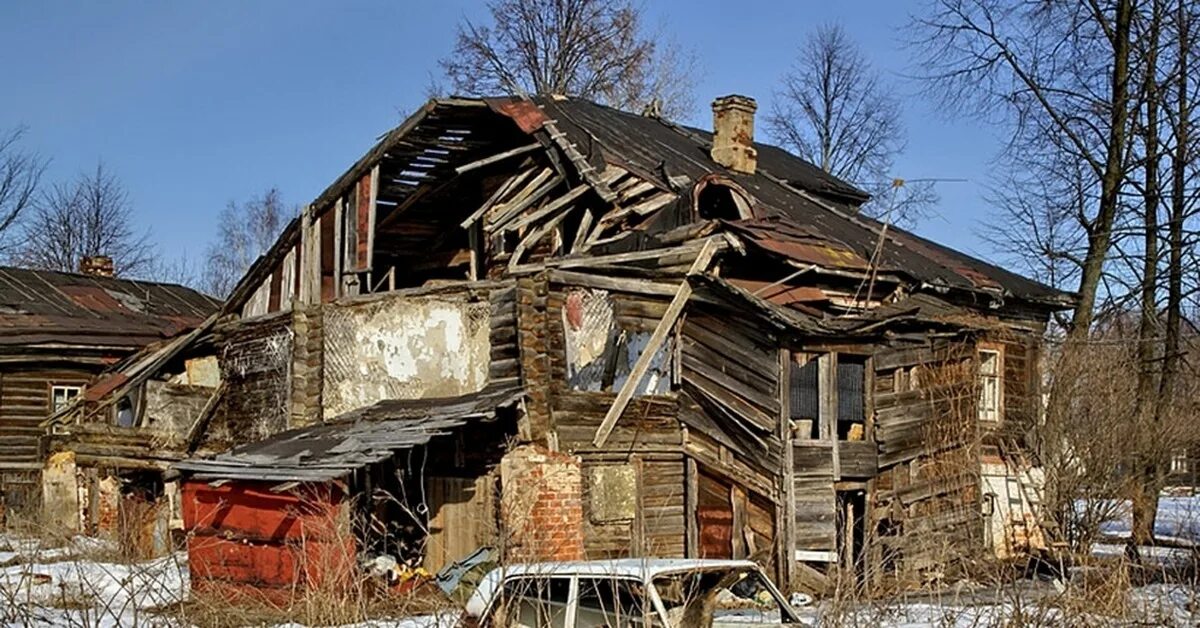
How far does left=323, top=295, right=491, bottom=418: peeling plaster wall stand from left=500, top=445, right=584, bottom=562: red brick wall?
1.62m

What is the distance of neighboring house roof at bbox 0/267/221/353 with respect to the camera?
84.1 ft

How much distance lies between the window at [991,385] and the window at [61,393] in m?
18.4

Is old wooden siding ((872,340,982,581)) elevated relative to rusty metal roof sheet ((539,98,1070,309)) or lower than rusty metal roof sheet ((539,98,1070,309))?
lower

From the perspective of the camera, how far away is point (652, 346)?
49.3 feet

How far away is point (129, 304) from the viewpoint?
2983cm

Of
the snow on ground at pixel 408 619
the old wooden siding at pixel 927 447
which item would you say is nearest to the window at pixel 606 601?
the snow on ground at pixel 408 619

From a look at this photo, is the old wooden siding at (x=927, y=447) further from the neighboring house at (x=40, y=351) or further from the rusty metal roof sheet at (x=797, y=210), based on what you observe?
the neighboring house at (x=40, y=351)

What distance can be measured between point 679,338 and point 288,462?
528 cm

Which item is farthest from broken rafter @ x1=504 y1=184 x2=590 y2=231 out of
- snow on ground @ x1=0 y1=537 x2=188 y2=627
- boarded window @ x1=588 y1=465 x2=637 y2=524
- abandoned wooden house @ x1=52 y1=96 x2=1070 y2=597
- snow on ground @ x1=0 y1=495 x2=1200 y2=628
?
snow on ground @ x1=0 y1=495 x2=1200 y2=628

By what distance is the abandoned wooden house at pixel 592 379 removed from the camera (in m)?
14.1

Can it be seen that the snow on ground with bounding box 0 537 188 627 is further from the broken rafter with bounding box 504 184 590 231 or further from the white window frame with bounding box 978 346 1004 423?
the white window frame with bounding box 978 346 1004 423

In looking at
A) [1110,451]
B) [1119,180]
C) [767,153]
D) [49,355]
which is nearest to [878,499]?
[1110,451]

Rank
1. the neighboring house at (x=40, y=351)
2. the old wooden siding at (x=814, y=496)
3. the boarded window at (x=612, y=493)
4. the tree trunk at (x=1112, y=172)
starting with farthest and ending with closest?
the neighboring house at (x=40, y=351) → the tree trunk at (x=1112, y=172) → the old wooden siding at (x=814, y=496) → the boarded window at (x=612, y=493)

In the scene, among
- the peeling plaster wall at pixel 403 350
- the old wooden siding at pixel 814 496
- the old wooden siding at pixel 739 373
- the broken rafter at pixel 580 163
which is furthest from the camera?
the broken rafter at pixel 580 163
